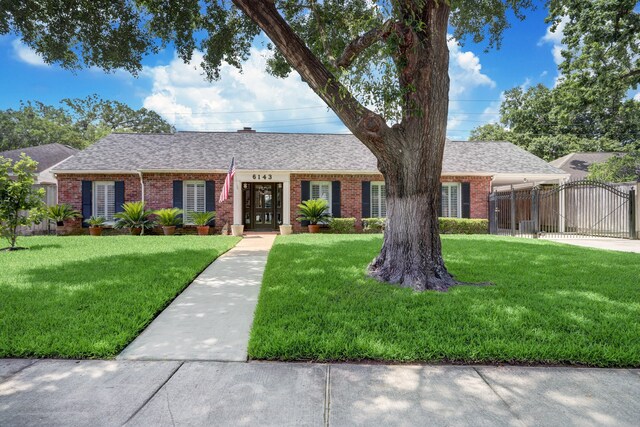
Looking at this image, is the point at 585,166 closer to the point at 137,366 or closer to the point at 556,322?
the point at 556,322

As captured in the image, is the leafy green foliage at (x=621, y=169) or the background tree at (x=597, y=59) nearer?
the background tree at (x=597, y=59)

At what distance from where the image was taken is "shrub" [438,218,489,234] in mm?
14677

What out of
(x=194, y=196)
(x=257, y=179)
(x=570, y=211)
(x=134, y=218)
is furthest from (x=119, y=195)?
(x=570, y=211)

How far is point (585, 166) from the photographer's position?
20734 mm

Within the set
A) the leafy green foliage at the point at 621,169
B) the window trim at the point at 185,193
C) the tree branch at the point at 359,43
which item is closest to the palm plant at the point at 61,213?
the window trim at the point at 185,193

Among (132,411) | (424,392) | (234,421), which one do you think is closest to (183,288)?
(132,411)

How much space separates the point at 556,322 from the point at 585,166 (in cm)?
2161

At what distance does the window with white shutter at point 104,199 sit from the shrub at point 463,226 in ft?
44.3

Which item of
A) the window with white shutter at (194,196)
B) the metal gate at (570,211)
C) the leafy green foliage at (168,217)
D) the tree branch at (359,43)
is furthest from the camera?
the window with white shutter at (194,196)

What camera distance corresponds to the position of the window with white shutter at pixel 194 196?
15172 millimetres

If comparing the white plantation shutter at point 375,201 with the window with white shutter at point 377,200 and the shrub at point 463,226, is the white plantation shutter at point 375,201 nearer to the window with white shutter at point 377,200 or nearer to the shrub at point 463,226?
the window with white shutter at point 377,200

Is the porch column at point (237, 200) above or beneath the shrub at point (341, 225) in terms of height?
above

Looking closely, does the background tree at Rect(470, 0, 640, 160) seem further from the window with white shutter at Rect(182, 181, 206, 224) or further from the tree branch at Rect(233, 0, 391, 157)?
the window with white shutter at Rect(182, 181, 206, 224)

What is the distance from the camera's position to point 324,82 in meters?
5.28
